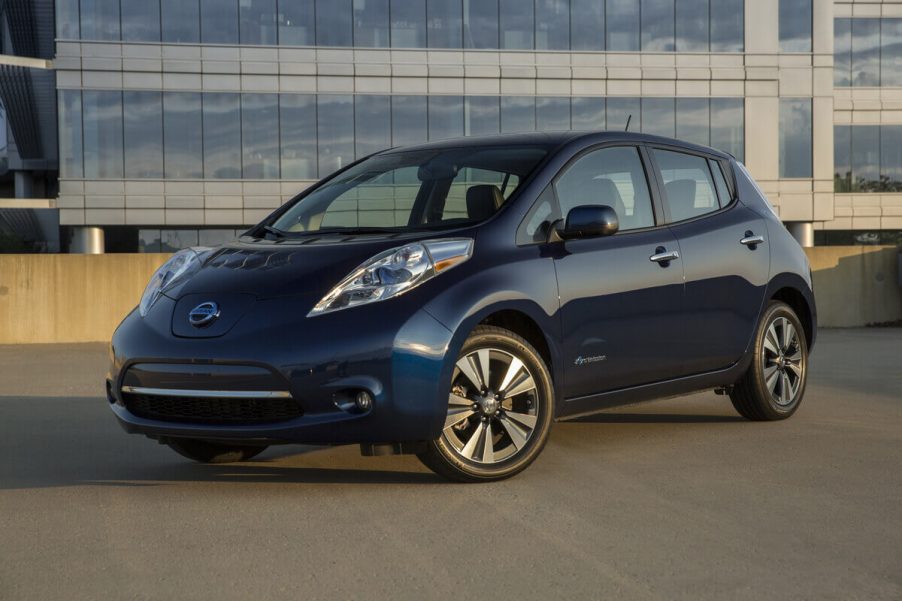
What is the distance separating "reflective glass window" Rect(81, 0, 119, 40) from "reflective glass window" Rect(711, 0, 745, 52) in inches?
774

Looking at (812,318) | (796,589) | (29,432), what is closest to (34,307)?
(29,432)

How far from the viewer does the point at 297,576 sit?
422 cm

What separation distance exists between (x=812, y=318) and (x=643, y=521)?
358 cm

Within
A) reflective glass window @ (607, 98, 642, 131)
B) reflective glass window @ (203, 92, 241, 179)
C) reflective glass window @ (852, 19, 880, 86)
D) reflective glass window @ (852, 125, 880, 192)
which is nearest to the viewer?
reflective glass window @ (203, 92, 241, 179)

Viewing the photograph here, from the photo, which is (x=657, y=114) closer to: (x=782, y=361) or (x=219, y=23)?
(x=219, y=23)

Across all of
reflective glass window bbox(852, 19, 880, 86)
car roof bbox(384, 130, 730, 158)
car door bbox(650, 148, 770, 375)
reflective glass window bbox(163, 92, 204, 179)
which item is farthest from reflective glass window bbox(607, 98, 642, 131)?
car roof bbox(384, 130, 730, 158)

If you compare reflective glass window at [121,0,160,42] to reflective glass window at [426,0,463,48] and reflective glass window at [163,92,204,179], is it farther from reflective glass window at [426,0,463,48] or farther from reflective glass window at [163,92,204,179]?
reflective glass window at [426,0,463,48]

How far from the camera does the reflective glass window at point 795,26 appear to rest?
45.2 metres

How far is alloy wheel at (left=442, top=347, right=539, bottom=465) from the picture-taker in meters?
5.72

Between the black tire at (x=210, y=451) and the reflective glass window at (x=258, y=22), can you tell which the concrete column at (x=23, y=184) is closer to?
the reflective glass window at (x=258, y=22)

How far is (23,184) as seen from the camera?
169 ft

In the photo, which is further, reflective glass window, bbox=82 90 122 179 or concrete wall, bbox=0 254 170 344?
reflective glass window, bbox=82 90 122 179

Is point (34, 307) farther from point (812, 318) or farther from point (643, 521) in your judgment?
point (643, 521)

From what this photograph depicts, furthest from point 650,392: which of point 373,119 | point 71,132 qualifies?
point 71,132
